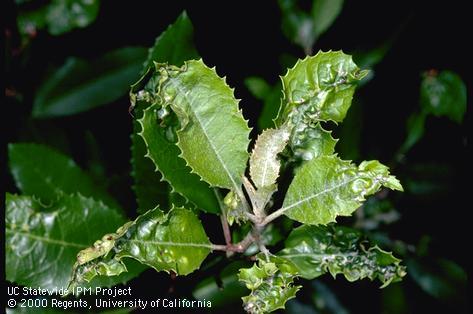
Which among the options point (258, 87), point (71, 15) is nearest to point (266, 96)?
point (258, 87)

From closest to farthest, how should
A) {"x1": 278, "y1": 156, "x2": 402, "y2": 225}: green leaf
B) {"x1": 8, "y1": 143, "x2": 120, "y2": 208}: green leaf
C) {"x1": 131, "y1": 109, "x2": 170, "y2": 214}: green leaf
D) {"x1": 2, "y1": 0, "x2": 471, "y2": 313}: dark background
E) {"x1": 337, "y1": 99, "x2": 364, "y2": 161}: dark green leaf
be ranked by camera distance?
{"x1": 278, "y1": 156, "x2": 402, "y2": 225}: green leaf, {"x1": 131, "y1": 109, "x2": 170, "y2": 214}: green leaf, {"x1": 8, "y1": 143, "x2": 120, "y2": 208}: green leaf, {"x1": 337, "y1": 99, "x2": 364, "y2": 161}: dark green leaf, {"x1": 2, "y1": 0, "x2": 471, "y2": 313}: dark background

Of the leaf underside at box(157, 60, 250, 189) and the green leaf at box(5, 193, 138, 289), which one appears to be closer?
the leaf underside at box(157, 60, 250, 189)

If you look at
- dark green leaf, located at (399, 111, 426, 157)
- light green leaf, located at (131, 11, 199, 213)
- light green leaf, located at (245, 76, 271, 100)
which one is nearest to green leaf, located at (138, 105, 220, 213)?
light green leaf, located at (131, 11, 199, 213)

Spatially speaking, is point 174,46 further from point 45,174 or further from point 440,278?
point 440,278

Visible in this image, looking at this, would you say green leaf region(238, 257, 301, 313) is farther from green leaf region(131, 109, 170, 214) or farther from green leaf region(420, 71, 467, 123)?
green leaf region(420, 71, 467, 123)

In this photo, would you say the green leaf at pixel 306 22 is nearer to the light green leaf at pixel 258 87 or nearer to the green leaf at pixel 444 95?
the light green leaf at pixel 258 87

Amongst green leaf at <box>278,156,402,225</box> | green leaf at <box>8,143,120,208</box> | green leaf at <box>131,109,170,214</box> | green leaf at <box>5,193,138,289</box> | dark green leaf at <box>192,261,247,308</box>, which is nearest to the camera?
green leaf at <box>278,156,402,225</box>

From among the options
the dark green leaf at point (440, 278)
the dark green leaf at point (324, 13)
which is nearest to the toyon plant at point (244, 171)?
the dark green leaf at point (324, 13)

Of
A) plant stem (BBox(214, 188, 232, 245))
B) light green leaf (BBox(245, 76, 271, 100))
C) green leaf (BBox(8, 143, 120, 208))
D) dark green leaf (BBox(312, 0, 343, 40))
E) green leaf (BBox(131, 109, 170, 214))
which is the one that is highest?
dark green leaf (BBox(312, 0, 343, 40))
